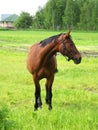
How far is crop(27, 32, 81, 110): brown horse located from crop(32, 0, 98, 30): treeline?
98.8m

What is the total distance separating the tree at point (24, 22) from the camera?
486 feet

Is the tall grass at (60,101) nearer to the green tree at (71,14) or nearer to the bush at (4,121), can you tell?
the bush at (4,121)

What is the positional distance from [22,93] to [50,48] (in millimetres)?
3199

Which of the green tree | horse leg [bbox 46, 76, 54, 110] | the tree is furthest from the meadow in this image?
the tree

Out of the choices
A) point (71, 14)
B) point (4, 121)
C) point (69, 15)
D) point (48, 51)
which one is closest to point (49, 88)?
point (48, 51)

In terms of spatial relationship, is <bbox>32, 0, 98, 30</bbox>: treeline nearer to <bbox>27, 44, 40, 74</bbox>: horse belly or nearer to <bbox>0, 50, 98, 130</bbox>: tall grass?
<bbox>0, 50, 98, 130</bbox>: tall grass

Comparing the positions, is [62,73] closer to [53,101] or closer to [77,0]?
[53,101]

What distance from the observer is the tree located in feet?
486

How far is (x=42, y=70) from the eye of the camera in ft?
34.2

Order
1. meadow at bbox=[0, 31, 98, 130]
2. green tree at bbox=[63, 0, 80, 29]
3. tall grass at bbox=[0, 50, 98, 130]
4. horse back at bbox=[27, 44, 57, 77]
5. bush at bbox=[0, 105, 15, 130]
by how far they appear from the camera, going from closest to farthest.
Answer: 1. bush at bbox=[0, 105, 15, 130]
2. meadow at bbox=[0, 31, 98, 130]
3. tall grass at bbox=[0, 50, 98, 130]
4. horse back at bbox=[27, 44, 57, 77]
5. green tree at bbox=[63, 0, 80, 29]

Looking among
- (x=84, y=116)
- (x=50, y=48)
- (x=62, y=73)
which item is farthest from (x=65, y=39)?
(x=62, y=73)

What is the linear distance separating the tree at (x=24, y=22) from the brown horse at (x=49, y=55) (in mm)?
137444

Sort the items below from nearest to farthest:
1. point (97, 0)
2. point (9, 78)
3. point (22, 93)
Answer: point (22, 93) → point (9, 78) → point (97, 0)

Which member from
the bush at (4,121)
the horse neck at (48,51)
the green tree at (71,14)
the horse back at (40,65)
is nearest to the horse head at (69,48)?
the horse neck at (48,51)
